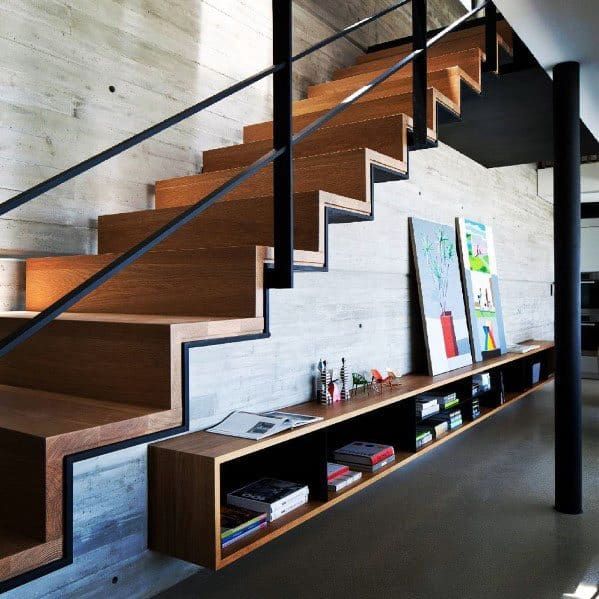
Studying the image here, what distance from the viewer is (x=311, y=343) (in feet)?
11.3

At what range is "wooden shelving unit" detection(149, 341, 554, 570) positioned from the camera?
2146 millimetres

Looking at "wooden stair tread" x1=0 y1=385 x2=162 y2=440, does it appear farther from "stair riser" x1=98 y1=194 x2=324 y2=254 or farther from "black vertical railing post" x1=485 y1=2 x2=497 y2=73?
"black vertical railing post" x1=485 y1=2 x2=497 y2=73

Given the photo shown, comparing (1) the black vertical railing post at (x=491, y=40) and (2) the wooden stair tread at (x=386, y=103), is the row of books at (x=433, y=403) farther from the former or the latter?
(1) the black vertical railing post at (x=491, y=40)

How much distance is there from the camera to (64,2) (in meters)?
2.51

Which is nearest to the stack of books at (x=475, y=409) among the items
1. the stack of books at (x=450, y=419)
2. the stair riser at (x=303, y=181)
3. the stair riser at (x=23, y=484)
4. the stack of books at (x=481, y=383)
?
the stack of books at (x=481, y=383)

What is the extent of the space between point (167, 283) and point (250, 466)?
1.15m

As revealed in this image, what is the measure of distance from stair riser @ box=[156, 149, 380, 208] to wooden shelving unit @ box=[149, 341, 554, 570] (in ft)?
3.28

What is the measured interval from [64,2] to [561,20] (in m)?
2.13

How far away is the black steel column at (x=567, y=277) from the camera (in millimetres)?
3316

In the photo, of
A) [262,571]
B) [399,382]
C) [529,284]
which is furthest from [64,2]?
[529,284]

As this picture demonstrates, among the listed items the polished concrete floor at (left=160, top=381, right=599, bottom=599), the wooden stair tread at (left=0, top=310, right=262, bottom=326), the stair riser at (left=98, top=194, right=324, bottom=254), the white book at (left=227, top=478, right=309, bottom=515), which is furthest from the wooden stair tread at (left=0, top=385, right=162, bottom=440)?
the polished concrete floor at (left=160, top=381, right=599, bottom=599)

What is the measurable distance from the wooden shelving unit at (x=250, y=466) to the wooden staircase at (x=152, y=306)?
568 mm

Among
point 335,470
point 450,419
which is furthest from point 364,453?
point 450,419

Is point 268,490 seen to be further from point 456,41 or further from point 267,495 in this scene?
point 456,41
